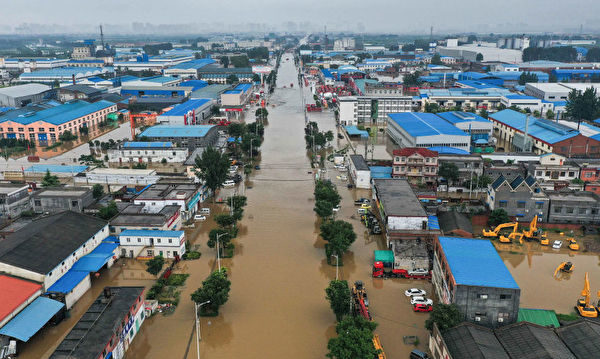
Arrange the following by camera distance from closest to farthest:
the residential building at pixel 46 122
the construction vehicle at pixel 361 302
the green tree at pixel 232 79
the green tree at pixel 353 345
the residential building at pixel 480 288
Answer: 1. the green tree at pixel 353 345
2. the residential building at pixel 480 288
3. the construction vehicle at pixel 361 302
4. the residential building at pixel 46 122
5. the green tree at pixel 232 79

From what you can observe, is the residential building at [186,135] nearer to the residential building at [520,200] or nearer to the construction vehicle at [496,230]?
the residential building at [520,200]

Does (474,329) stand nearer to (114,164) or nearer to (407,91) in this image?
(114,164)

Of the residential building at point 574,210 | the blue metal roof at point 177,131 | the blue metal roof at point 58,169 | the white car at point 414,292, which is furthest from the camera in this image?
the blue metal roof at point 177,131

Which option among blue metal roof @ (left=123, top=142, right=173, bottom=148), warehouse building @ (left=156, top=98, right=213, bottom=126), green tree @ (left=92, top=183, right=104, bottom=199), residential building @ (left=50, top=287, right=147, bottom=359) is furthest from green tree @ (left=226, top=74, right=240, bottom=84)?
residential building @ (left=50, top=287, right=147, bottom=359)

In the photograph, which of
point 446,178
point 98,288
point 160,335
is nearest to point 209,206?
point 98,288

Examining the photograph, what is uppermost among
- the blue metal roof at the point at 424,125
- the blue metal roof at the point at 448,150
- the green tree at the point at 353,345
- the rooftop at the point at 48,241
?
the blue metal roof at the point at 424,125

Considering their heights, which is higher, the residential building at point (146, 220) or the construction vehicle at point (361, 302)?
the residential building at point (146, 220)

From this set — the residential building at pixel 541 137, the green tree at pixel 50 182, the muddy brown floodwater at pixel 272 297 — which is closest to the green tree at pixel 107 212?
the muddy brown floodwater at pixel 272 297
